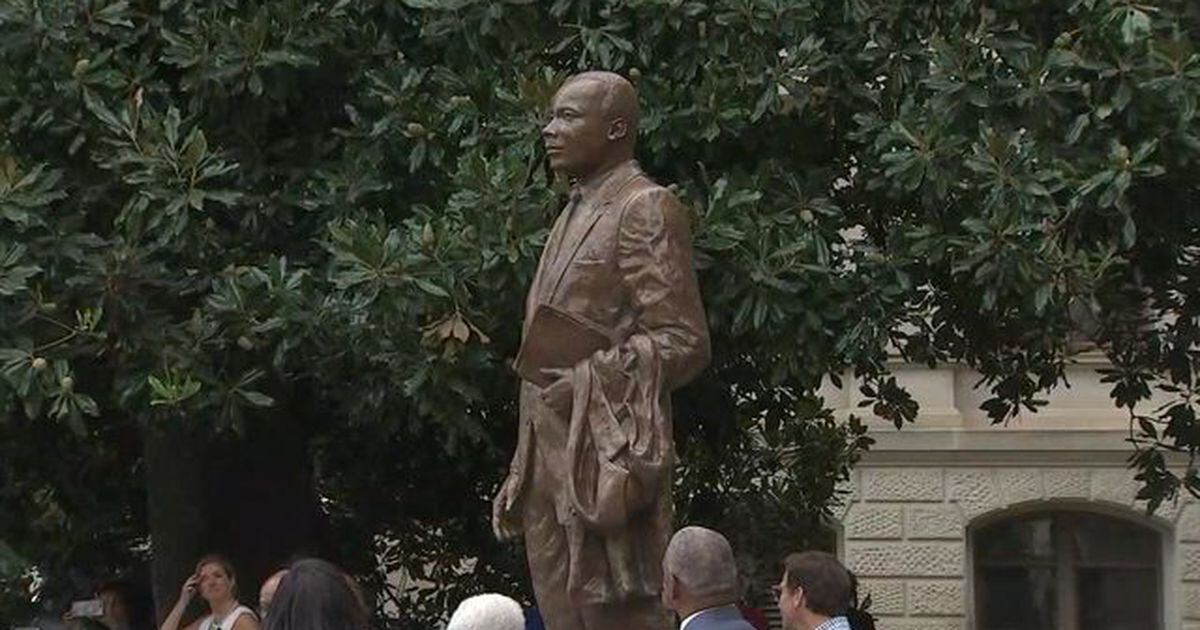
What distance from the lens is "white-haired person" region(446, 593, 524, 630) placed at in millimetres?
7301

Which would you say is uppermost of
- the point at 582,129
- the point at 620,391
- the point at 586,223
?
the point at 582,129

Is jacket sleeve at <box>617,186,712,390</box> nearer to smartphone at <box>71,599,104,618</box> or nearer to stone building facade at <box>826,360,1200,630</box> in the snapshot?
smartphone at <box>71,599,104,618</box>

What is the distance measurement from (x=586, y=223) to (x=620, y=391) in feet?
2.13

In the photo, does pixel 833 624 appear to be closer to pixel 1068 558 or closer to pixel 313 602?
pixel 313 602

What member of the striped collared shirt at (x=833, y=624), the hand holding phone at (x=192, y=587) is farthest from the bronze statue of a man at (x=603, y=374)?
the hand holding phone at (x=192, y=587)

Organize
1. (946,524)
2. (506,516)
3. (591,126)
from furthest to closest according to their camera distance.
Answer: (946,524) < (506,516) < (591,126)

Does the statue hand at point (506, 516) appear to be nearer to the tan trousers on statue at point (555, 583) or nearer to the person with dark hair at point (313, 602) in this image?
the tan trousers on statue at point (555, 583)

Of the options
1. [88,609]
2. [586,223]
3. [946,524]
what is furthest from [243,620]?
[946,524]

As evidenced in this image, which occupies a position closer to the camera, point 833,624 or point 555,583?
point 833,624

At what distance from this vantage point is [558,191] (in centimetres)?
1265

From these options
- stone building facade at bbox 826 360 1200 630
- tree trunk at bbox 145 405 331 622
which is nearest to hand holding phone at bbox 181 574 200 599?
tree trunk at bbox 145 405 331 622

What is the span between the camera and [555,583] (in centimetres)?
923

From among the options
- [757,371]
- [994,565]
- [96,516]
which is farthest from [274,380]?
[994,565]

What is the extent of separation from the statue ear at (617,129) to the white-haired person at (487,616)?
2.39 m
